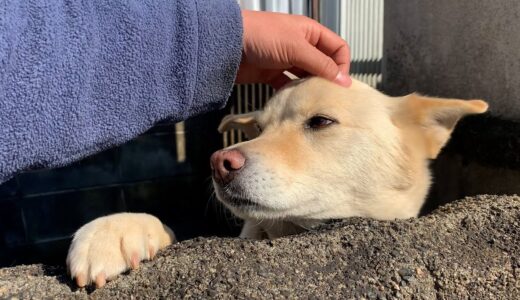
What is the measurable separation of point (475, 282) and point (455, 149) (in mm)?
2078

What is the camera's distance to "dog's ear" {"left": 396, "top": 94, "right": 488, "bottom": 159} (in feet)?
8.47

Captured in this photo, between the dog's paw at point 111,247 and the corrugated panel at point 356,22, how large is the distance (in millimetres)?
2782

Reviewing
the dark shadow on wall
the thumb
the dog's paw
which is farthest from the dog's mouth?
the dark shadow on wall

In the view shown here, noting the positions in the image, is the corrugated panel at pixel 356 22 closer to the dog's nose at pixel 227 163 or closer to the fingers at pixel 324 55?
the fingers at pixel 324 55

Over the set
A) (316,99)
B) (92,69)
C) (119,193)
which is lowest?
(119,193)

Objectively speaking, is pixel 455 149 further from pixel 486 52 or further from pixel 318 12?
pixel 318 12

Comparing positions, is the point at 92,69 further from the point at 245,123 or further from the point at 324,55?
the point at 245,123

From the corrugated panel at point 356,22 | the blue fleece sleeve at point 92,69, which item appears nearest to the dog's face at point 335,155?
the blue fleece sleeve at point 92,69

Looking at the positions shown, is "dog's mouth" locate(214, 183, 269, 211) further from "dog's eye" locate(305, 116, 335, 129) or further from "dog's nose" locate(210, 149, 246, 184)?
"dog's eye" locate(305, 116, 335, 129)

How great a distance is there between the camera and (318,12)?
455 centimetres

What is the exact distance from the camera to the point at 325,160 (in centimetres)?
243

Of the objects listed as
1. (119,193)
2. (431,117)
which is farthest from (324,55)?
(119,193)

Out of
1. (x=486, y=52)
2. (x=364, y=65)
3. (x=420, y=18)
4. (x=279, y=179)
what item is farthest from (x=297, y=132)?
(x=364, y=65)

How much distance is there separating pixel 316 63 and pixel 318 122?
31cm
